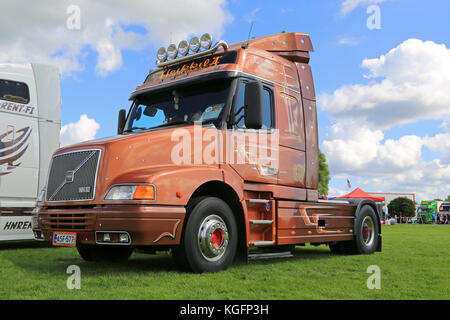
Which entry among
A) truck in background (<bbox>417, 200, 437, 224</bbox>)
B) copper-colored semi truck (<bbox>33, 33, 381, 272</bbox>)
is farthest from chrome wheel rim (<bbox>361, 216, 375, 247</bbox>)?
truck in background (<bbox>417, 200, 437, 224</bbox>)

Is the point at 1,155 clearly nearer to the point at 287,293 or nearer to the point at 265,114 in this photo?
the point at 265,114

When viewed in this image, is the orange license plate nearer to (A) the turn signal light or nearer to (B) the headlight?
(B) the headlight

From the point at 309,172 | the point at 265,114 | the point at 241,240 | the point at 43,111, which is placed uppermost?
the point at 43,111

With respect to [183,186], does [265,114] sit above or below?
above

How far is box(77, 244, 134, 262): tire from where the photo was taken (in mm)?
7727

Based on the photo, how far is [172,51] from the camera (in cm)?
834

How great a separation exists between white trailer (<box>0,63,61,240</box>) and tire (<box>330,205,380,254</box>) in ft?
22.9

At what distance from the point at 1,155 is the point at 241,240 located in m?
6.24

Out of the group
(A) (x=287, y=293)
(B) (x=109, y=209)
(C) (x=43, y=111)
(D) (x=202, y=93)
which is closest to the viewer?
(A) (x=287, y=293)

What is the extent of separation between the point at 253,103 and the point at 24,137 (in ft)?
21.1

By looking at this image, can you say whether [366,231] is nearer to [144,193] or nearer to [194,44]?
[194,44]

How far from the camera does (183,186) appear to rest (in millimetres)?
6047
